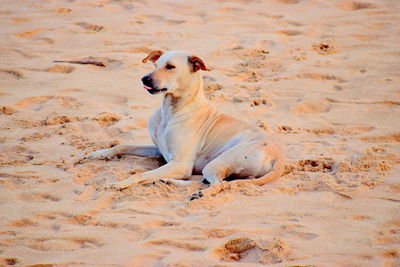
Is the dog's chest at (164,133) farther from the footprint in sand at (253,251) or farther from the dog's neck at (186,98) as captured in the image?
the footprint in sand at (253,251)

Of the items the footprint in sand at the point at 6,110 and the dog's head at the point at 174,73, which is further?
the footprint in sand at the point at 6,110

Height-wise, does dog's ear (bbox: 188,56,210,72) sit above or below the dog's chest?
above

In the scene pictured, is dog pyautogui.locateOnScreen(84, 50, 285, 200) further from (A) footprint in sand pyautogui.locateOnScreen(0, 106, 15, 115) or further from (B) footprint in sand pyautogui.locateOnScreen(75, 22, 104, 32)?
(B) footprint in sand pyautogui.locateOnScreen(75, 22, 104, 32)

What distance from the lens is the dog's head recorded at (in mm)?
6016

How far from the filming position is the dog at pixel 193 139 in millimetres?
5910

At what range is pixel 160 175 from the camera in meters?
5.85

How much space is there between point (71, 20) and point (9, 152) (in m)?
4.92

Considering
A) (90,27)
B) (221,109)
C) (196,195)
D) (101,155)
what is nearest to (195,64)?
(101,155)

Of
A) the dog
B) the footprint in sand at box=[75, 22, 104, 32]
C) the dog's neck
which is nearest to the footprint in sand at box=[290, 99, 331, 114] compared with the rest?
the dog

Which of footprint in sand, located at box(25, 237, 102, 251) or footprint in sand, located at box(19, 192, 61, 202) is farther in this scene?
footprint in sand, located at box(19, 192, 61, 202)

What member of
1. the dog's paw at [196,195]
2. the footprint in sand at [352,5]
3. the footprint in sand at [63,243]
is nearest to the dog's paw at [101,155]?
the dog's paw at [196,195]

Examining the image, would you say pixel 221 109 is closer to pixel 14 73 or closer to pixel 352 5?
pixel 14 73

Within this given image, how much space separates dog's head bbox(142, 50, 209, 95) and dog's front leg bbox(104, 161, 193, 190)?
72 centimetres

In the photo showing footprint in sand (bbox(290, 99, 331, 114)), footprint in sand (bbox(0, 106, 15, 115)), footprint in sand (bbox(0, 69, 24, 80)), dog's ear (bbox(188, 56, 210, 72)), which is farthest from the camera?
footprint in sand (bbox(0, 69, 24, 80))
